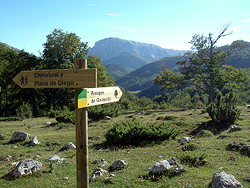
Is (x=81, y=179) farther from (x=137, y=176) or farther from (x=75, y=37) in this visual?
(x=75, y=37)

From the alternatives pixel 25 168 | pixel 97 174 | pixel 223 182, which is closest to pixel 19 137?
pixel 25 168

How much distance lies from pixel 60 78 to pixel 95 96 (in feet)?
1.91

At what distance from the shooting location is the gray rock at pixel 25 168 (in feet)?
15.0

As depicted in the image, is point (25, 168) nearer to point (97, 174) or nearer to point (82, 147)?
point (97, 174)

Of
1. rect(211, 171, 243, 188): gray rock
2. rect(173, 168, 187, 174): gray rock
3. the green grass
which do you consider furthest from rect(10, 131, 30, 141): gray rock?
rect(211, 171, 243, 188): gray rock

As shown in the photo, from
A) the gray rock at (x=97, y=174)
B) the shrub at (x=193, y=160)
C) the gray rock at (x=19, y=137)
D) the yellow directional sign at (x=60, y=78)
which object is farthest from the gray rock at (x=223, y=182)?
the gray rock at (x=19, y=137)

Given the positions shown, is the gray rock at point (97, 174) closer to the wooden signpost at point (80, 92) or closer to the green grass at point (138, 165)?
the green grass at point (138, 165)

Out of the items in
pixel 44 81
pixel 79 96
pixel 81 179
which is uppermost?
pixel 44 81

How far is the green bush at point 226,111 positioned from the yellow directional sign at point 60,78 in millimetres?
9056

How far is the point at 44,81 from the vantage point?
311 cm

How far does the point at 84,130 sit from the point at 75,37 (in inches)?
929

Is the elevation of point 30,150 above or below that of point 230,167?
below

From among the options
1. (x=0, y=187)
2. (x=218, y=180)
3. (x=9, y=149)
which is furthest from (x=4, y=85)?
(x=218, y=180)

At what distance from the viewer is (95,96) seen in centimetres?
307
